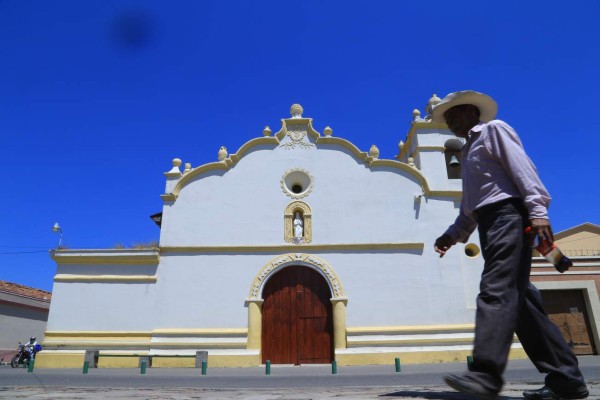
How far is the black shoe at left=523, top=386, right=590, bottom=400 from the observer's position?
243 centimetres

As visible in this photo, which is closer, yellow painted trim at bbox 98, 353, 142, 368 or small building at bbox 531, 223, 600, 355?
yellow painted trim at bbox 98, 353, 142, 368

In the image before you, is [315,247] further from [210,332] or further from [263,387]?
[263,387]

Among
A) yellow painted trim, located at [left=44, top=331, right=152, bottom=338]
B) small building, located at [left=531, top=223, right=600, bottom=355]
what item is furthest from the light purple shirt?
small building, located at [left=531, top=223, right=600, bottom=355]

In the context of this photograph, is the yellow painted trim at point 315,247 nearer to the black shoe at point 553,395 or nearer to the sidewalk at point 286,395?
the sidewalk at point 286,395

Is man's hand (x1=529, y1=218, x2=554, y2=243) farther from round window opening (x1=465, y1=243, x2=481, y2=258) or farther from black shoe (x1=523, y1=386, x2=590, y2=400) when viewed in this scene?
round window opening (x1=465, y1=243, x2=481, y2=258)

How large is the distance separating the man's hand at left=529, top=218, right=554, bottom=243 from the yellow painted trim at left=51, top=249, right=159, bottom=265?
12.5 metres

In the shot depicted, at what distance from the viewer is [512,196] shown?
8.32 ft

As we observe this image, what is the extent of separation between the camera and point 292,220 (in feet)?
45.3

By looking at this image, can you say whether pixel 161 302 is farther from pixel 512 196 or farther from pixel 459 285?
pixel 512 196

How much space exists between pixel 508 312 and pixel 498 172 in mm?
916

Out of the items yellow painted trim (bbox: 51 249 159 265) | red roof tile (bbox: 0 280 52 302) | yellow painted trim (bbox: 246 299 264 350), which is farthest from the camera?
red roof tile (bbox: 0 280 52 302)

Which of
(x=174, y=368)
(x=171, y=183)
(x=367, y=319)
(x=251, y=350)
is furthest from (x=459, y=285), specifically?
(x=171, y=183)

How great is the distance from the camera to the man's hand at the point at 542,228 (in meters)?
2.34

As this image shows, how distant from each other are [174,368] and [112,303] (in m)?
3.01
